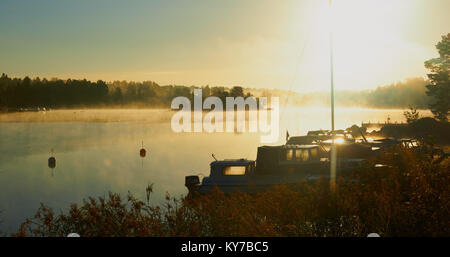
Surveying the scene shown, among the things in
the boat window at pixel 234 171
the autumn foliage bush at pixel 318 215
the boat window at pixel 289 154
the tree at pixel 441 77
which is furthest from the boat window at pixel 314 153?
the tree at pixel 441 77

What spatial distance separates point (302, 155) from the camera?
97.7ft

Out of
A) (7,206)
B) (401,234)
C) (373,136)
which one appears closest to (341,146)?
(401,234)

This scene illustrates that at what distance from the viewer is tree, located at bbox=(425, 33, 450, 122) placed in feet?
218

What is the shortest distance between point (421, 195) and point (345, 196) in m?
2.49

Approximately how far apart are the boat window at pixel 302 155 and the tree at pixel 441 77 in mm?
46652

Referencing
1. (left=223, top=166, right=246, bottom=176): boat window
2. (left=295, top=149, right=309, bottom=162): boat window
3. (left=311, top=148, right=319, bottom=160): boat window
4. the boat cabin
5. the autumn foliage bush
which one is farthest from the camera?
(left=311, top=148, right=319, bottom=160): boat window

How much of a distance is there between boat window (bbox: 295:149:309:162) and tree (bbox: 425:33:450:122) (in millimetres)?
46652

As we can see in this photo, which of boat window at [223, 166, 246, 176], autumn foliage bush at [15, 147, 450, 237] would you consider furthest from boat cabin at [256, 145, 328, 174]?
autumn foliage bush at [15, 147, 450, 237]

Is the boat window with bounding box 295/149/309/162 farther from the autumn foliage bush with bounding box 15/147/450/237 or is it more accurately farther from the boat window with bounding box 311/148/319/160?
the autumn foliage bush with bounding box 15/147/450/237

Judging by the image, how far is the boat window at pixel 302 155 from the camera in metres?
29.6

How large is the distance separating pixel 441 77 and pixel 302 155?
50.4m

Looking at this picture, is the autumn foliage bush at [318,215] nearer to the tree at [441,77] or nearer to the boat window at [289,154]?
the boat window at [289,154]

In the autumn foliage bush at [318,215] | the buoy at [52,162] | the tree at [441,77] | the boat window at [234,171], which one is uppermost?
the tree at [441,77]

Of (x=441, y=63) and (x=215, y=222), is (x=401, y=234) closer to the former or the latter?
(x=215, y=222)
